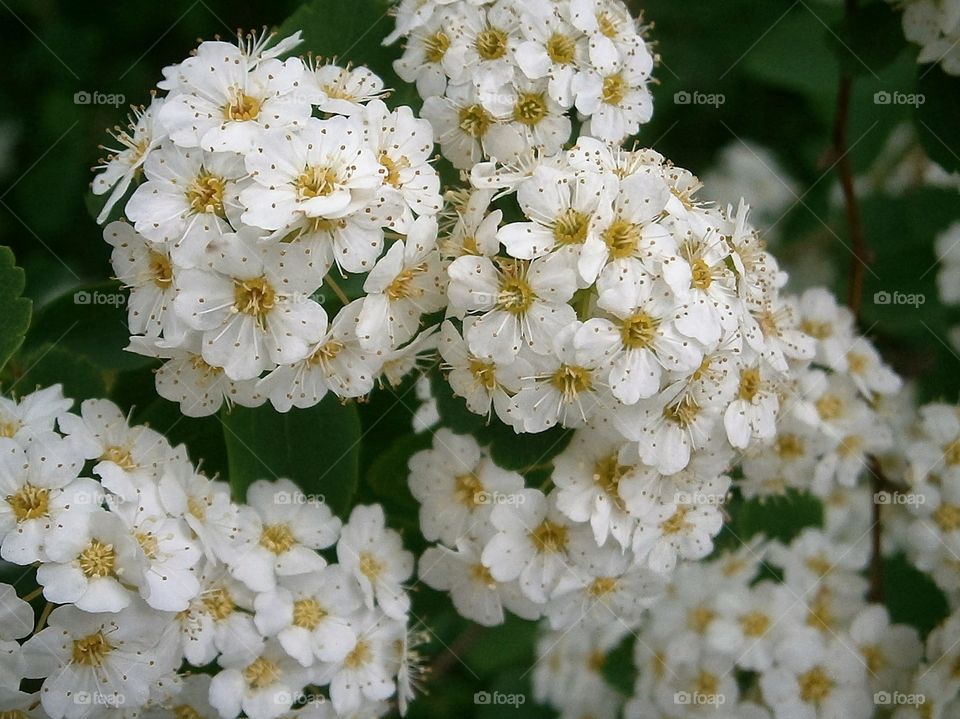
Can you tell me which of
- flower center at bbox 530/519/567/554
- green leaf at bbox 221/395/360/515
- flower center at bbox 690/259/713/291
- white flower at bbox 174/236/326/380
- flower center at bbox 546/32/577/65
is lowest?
green leaf at bbox 221/395/360/515

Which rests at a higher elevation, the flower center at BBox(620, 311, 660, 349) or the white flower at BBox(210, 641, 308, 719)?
the flower center at BBox(620, 311, 660, 349)

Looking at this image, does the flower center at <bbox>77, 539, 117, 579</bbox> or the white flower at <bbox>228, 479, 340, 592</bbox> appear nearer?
the flower center at <bbox>77, 539, 117, 579</bbox>

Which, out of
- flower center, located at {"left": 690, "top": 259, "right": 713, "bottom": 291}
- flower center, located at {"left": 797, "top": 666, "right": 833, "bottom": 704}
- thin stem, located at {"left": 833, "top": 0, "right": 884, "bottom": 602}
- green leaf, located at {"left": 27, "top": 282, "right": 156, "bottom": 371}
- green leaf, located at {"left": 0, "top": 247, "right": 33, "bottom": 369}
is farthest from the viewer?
thin stem, located at {"left": 833, "top": 0, "right": 884, "bottom": 602}

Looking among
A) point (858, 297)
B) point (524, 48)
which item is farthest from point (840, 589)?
point (524, 48)

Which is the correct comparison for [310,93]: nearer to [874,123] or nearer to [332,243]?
[332,243]

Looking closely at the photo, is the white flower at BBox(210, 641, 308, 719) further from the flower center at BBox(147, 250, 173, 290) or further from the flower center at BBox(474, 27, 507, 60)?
the flower center at BBox(474, 27, 507, 60)

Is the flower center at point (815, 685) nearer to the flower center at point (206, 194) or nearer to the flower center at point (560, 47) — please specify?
the flower center at point (560, 47)

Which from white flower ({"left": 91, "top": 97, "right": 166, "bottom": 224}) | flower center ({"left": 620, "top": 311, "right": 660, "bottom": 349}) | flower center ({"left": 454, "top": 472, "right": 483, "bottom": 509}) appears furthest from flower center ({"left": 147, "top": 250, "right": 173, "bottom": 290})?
flower center ({"left": 620, "top": 311, "right": 660, "bottom": 349})
